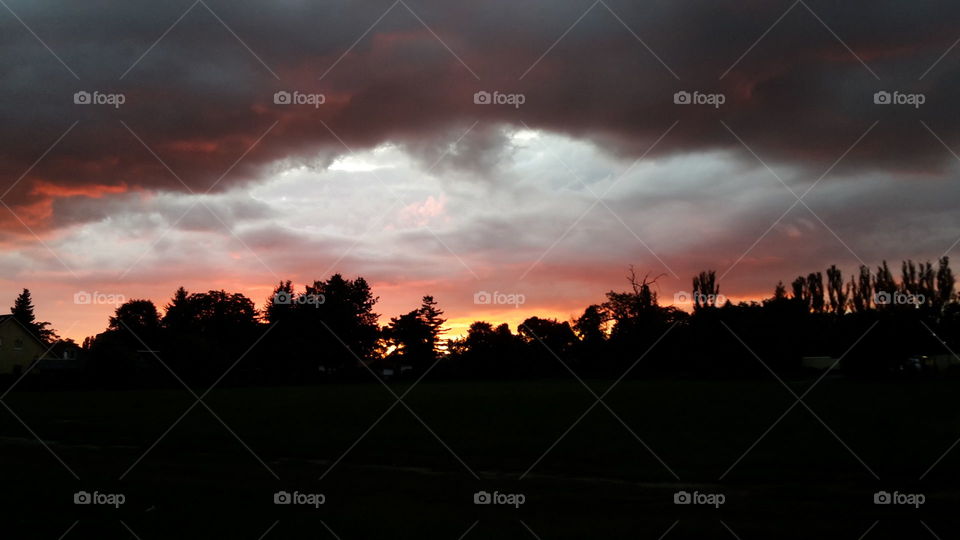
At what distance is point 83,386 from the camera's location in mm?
54812

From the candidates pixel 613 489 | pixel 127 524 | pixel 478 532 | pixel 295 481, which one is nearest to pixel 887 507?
pixel 613 489

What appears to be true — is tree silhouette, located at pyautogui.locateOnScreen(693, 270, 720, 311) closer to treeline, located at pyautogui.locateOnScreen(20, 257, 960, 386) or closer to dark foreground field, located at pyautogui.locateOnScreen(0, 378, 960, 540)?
treeline, located at pyautogui.locateOnScreen(20, 257, 960, 386)

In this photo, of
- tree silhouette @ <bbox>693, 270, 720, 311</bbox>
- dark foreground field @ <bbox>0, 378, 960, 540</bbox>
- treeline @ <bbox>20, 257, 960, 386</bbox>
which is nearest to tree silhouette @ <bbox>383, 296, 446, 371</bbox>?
treeline @ <bbox>20, 257, 960, 386</bbox>

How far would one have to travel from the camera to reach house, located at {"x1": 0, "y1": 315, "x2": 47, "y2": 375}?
7362 cm

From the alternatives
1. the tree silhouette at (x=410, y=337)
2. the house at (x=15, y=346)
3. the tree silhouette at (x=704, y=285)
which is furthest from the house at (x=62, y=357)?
the tree silhouette at (x=704, y=285)

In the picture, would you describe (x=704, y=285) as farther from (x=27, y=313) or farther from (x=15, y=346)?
(x=27, y=313)

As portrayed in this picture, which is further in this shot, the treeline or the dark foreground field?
the treeline

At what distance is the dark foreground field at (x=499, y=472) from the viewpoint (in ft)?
32.7

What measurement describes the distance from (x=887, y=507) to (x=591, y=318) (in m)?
98.6

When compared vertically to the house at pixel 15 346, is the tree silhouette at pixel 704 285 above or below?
above

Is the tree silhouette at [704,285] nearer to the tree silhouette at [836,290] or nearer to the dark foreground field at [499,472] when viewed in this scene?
the tree silhouette at [836,290]

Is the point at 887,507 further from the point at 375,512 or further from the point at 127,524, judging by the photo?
the point at 127,524

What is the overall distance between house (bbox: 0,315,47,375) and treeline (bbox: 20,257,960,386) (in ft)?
39.9

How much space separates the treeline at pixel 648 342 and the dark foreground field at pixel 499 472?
14.2 metres
